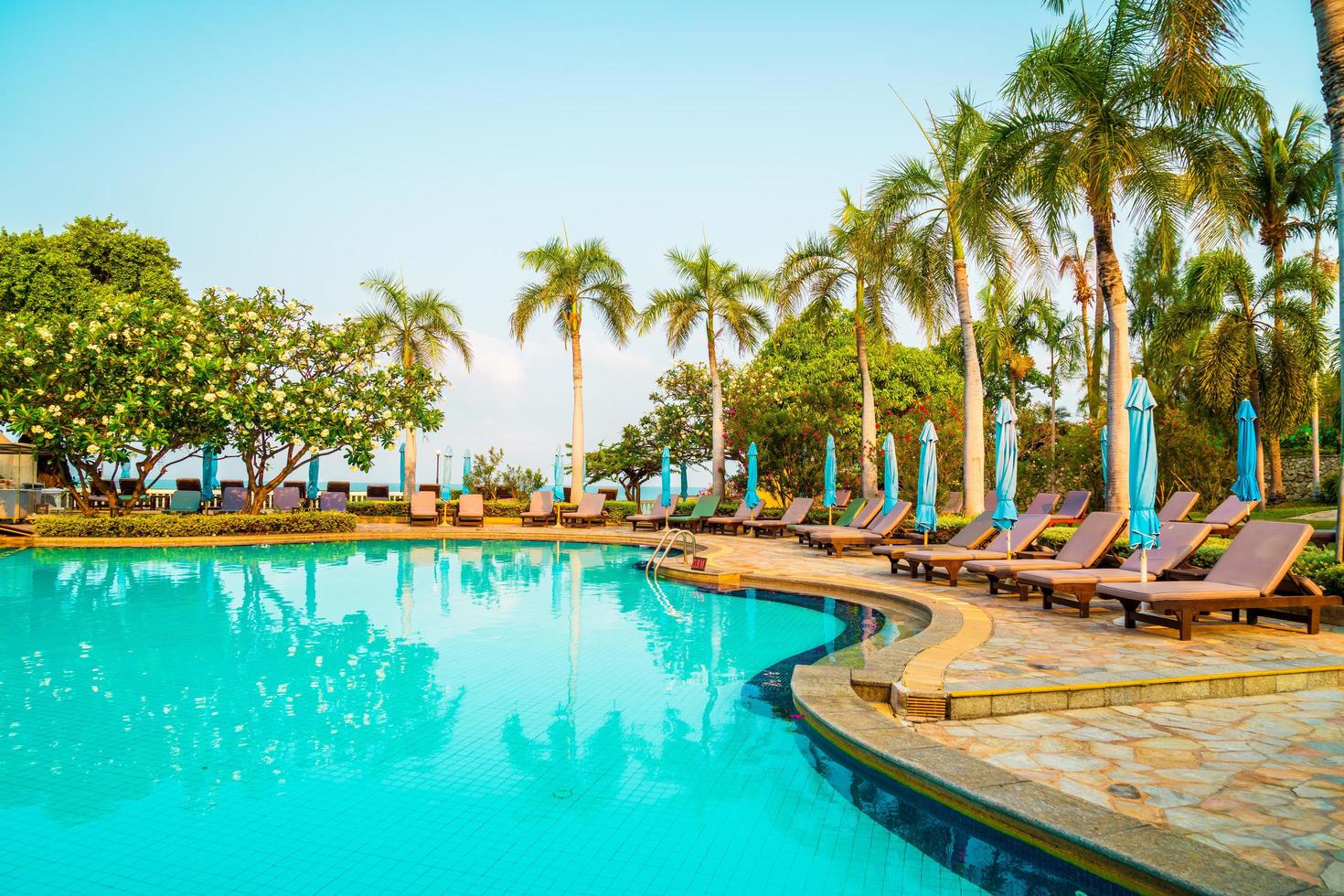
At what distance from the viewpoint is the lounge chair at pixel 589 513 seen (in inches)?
951

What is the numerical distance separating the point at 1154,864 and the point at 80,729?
6459 mm

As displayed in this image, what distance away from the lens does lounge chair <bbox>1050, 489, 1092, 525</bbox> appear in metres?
Answer: 16.8

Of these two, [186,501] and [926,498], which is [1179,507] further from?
[186,501]

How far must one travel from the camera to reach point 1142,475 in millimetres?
8438

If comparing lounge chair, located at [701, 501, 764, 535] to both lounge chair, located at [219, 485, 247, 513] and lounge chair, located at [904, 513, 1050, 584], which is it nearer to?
lounge chair, located at [904, 513, 1050, 584]

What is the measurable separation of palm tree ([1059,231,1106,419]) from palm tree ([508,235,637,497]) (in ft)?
46.4

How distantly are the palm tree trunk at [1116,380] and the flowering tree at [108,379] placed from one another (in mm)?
18364

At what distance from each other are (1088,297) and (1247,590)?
2280cm

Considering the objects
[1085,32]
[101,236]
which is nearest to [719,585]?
[1085,32]

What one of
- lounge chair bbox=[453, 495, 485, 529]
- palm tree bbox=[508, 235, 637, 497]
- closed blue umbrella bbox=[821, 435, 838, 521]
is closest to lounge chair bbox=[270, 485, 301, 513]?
lounge chair bbox=[453, 495, 485, 529]

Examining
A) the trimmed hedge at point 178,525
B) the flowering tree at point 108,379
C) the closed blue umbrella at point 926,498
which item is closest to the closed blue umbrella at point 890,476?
the closed blue umbrella at point 926,498

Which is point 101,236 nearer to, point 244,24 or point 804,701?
point 244,24

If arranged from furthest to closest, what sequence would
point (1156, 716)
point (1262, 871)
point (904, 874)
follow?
point (1156, 716), point (904, 874), point (1262, 871)

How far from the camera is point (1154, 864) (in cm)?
298
